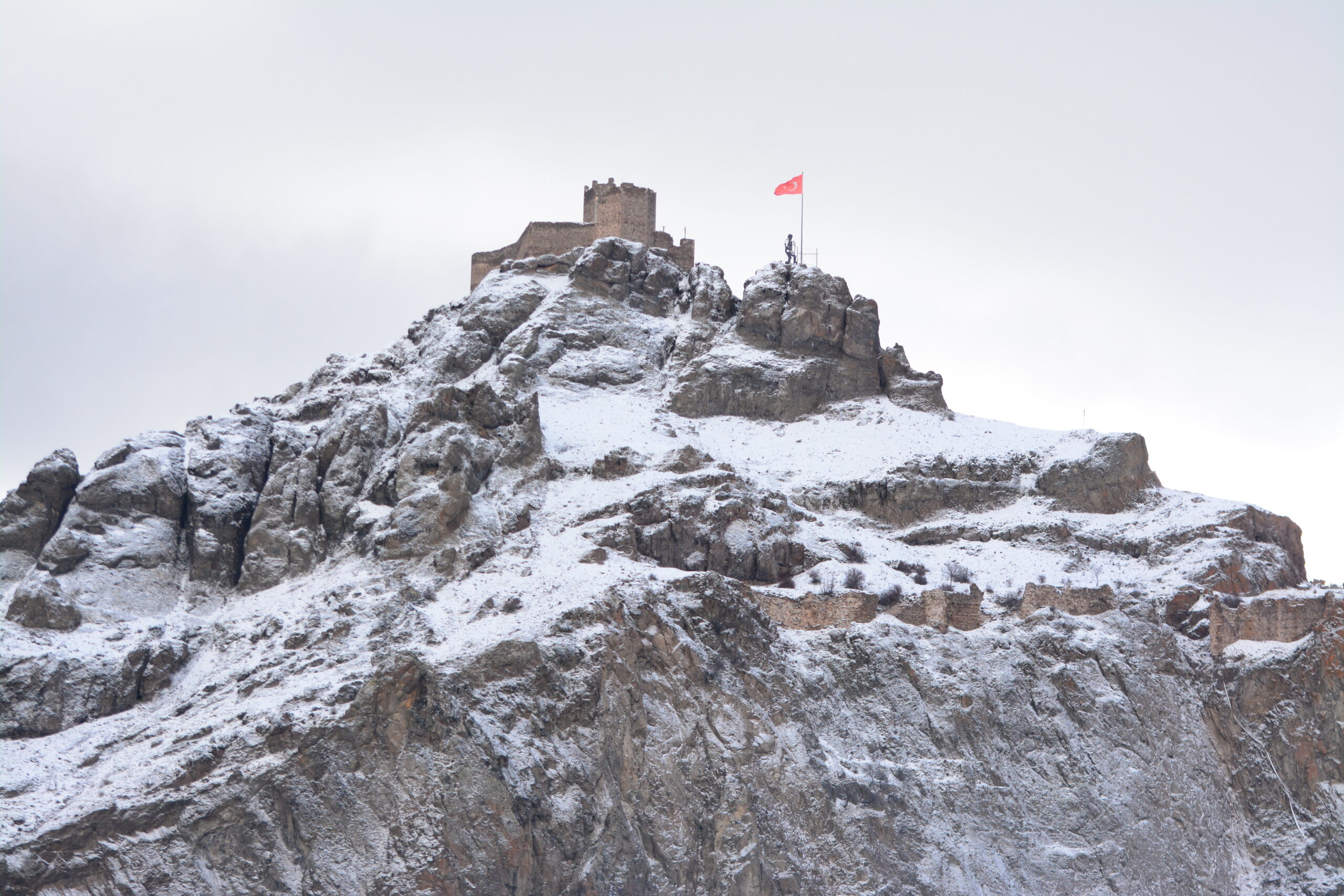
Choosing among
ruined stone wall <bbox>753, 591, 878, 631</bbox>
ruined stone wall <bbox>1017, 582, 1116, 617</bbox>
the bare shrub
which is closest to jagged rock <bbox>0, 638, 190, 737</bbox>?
ruined stone wall <bbox>753, 591, 878, 631</bbox>

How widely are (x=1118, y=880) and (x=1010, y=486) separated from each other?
24384mm

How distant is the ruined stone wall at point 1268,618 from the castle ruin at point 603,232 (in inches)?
1661

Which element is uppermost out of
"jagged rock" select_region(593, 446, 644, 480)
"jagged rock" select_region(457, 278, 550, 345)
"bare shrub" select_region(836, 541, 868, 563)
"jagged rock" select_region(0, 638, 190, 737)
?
"jagged rock" select_region(457, 278, 550, 345)

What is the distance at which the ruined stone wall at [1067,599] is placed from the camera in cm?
8000

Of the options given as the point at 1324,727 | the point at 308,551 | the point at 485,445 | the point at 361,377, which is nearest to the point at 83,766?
the point at 308,551

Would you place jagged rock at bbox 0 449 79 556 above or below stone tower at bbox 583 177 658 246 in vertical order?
below

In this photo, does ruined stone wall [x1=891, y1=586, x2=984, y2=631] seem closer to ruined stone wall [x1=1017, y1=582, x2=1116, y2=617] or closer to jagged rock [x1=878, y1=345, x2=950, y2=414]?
ruined stone wall [x1=1017, y1=582, x2=1116, y2=617]

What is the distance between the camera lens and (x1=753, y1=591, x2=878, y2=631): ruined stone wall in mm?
77812

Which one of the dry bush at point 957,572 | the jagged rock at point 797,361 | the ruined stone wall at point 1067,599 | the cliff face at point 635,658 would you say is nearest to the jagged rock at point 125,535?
the cliff face at point 635,658

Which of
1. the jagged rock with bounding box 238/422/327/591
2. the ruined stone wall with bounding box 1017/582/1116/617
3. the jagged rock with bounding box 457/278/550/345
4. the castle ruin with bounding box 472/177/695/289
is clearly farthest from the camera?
the castle ruin with bounding box 472/177/695/289

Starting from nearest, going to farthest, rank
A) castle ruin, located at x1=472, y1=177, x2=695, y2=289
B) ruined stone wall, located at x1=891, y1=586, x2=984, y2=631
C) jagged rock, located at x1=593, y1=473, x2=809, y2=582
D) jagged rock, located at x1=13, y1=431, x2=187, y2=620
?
ruined stone wall, located at x1=891, y1=586, x2=984, y2=631
jagged rock, located at x1=593, y1=473, x2=809, y2=582
jagged rock, located at x1=13, y1=431, x2=187, y2=620
castle ruin, located at x1=472, y1=177, x2=695, y2=289

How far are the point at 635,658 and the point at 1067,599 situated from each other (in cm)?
2043

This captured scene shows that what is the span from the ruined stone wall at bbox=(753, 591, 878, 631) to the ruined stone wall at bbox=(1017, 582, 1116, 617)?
713 cm

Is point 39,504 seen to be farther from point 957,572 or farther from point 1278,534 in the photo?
point 1278,534
